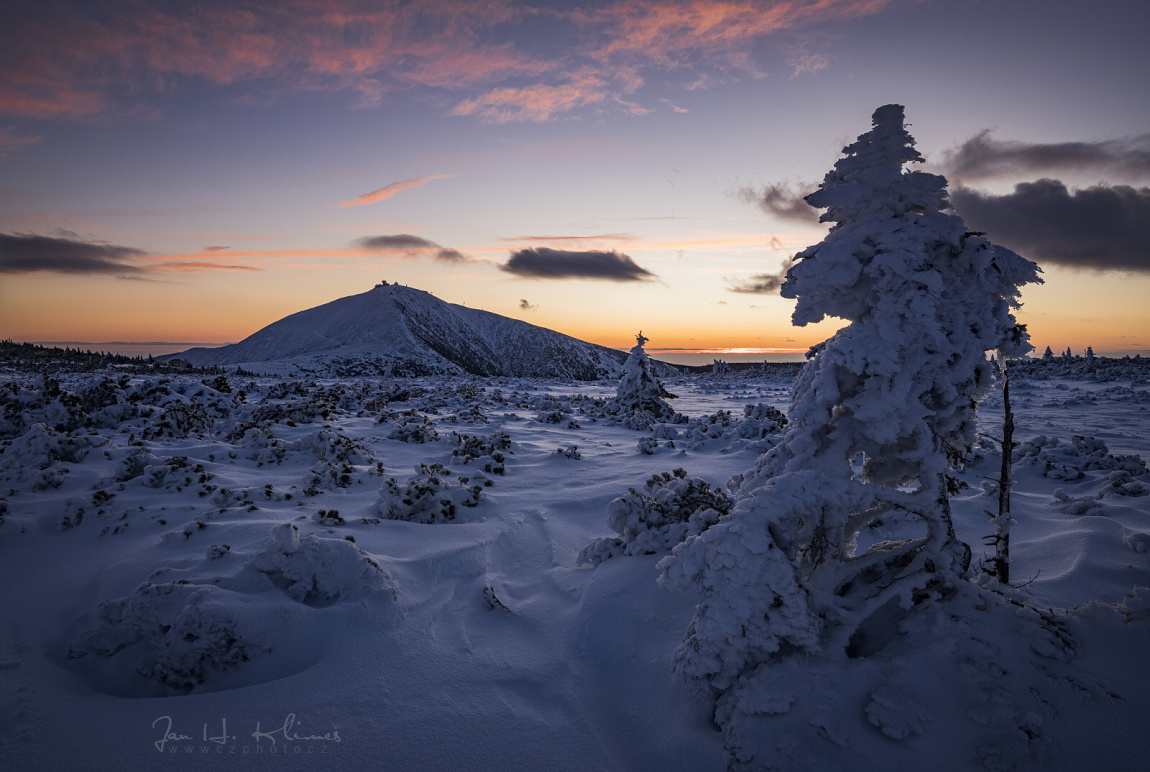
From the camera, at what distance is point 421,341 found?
6681cm

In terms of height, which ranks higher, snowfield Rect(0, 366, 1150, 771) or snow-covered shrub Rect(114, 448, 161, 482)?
snow-covered shrub Rect(114, 448, 161, 482)

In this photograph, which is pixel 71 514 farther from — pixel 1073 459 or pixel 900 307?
pixel 1073 459

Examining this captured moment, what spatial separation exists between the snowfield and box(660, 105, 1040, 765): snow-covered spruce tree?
0.22m

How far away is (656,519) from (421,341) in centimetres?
6646

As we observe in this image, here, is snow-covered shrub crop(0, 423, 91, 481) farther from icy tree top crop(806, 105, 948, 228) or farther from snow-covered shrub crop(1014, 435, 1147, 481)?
snow-covered shrub crop(1014, 435, 1147, 481)

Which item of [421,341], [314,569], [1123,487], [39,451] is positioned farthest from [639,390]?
[421,341]

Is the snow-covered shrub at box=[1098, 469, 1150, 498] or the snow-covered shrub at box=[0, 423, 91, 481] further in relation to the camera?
the snow-covered shrub at box=[0, 423, 91, 481]

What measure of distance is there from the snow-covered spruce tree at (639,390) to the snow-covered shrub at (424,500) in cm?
1176

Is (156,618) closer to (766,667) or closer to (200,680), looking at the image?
(200,680)

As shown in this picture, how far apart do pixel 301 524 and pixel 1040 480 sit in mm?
10899

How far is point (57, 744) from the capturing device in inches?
99.2

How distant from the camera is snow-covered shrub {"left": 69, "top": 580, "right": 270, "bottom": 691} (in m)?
3.10

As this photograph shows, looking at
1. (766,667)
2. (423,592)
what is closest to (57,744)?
(423,592)

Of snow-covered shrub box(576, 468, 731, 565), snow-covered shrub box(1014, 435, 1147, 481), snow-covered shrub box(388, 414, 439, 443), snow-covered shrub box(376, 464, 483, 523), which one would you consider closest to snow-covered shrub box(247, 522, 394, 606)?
snow-covered shrub box(376, 464, 483, 523)
